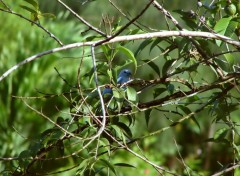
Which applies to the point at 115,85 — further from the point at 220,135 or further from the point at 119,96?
the point at 220,135

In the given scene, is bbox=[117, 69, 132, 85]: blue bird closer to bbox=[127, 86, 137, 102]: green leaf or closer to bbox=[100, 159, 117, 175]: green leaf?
bbox=[127, 86, 137, 102]: green leaf

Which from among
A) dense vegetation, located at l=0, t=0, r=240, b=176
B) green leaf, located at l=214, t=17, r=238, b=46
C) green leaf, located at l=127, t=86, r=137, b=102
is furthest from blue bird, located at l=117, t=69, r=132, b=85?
green leaf, located at l=214, t=17, r=238, b=46

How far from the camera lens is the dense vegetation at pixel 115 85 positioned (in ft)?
3.96

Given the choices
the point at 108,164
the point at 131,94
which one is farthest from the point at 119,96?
the point at 108,164

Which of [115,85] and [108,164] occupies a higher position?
[115,85]

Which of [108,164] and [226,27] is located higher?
[226,27]

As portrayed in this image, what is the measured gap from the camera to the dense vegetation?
121 centimetres

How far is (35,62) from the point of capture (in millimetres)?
4055

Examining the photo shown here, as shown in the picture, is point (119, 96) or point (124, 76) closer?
point (119, 96)

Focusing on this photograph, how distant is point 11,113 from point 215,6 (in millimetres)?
2748

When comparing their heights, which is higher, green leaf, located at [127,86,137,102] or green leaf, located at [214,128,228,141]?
green leaf, located at [127,86,137,102]

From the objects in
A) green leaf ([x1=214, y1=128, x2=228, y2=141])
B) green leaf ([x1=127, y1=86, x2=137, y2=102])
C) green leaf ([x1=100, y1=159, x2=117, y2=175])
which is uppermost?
green leaf ([x1=127, y1=86, x2=137, y2=102])

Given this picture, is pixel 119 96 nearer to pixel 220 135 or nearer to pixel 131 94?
pixel 131 94

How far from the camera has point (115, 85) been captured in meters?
1.24
